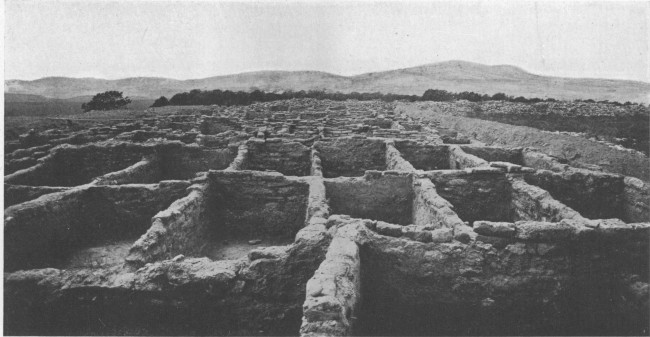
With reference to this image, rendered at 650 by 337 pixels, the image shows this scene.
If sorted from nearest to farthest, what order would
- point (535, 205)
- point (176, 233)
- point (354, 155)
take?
point (176, 233) < point (535, 205) < point (354, 155)

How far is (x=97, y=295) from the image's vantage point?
4223mm

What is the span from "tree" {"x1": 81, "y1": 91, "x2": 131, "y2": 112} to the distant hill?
187cm

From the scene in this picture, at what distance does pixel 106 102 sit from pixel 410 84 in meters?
72.6

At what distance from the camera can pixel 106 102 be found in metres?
38.2

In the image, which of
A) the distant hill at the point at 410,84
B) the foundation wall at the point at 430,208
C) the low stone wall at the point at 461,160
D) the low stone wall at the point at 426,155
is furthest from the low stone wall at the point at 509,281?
the distant hill at the point at 410,84

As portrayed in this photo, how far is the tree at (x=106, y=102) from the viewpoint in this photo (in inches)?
1463

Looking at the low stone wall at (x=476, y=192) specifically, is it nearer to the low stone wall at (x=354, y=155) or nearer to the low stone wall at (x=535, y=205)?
the low stone wall at (x=535, y=205)

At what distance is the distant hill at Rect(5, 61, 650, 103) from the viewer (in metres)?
51.0

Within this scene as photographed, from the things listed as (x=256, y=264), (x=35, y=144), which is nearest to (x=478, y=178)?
(x=256, y=264)

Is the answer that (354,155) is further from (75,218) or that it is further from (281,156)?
(75,218)

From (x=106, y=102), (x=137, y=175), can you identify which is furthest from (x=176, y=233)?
(x=106, y=102)

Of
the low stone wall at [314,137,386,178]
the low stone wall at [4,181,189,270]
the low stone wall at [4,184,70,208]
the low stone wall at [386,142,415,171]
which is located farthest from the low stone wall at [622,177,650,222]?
the low stone wall at [4,184,70,208]

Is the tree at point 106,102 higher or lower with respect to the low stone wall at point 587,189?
higher

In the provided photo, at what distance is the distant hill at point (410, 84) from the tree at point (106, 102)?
6.14ft
